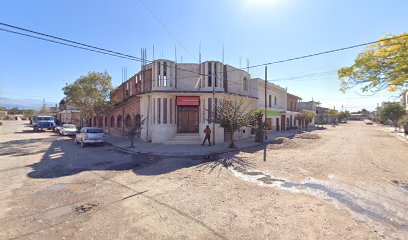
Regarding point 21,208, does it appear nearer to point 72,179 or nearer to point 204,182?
point 72,179

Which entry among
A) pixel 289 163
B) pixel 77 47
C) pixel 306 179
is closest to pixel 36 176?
pixel 77 47

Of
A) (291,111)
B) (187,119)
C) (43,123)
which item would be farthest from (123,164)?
(291,111)

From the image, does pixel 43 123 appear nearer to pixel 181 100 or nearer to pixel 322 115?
pixel 181 100

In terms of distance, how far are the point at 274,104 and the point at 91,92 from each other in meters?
25.8

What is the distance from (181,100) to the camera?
17.2 meters

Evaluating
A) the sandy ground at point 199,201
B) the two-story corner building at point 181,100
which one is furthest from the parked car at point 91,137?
the sandy ground at point 199,201

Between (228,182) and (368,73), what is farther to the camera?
(368,73)

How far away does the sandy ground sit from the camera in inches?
161

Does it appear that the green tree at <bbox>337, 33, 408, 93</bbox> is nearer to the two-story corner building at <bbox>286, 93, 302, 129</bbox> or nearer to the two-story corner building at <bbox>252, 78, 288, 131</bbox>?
the two-story corner building at <bbox>252, 78, 288, 131</bbox>

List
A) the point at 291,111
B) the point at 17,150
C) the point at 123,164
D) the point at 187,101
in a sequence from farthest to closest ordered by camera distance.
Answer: the point at 291,111, the point at 187,101, the point at 17,150, the point at 123,164

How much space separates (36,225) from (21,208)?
1.35 meters

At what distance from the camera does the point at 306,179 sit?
7609 mm

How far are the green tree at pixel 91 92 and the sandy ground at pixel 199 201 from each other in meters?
16.4

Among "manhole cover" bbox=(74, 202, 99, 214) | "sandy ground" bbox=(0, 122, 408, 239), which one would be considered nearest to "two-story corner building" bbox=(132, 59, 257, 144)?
"sandy ground" bbox=(0, 122, 408, 239)
